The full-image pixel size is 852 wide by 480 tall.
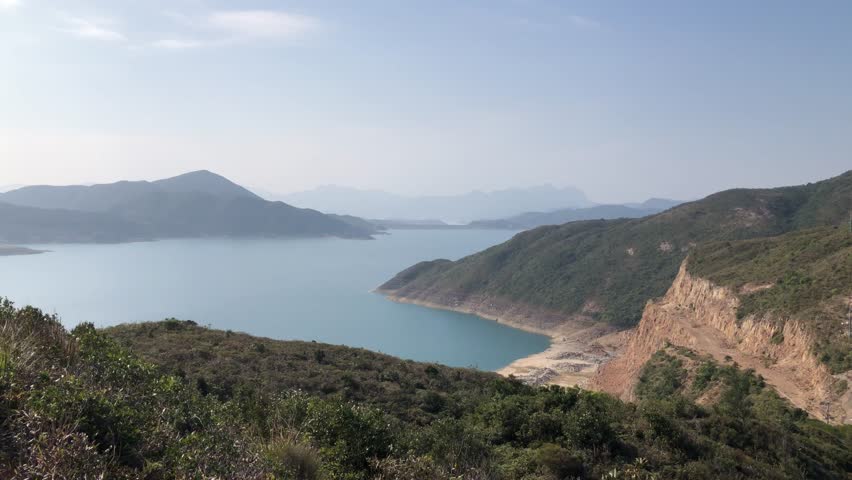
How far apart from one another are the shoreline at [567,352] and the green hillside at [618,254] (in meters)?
2.77

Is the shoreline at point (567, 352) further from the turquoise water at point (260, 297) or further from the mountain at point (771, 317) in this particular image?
the mountain at point (771, 317)

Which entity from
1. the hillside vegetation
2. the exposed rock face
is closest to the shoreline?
the exposed rock face

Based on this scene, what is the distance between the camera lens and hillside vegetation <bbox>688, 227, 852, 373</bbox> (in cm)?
1941

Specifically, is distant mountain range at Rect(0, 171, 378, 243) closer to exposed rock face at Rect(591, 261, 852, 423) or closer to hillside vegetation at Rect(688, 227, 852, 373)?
exposed rock face at Rect(591, 261, 852, 423)

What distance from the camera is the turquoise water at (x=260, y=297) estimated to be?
6000cm

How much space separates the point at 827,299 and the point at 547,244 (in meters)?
65.3

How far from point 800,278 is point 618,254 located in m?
48.8

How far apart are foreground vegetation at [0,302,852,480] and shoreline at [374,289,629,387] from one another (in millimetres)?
24037

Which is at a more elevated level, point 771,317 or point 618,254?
point 618,254

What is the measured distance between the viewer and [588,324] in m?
61.1

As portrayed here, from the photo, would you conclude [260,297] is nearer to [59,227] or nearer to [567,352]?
[567,352]

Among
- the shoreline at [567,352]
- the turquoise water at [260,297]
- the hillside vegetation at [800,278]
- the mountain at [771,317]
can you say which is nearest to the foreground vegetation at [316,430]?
the mountain at [771,317]

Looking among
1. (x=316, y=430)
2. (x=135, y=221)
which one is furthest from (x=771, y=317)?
(x=135, y=221)

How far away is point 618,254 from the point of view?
7225 centimetres
